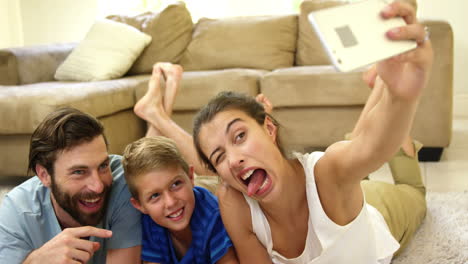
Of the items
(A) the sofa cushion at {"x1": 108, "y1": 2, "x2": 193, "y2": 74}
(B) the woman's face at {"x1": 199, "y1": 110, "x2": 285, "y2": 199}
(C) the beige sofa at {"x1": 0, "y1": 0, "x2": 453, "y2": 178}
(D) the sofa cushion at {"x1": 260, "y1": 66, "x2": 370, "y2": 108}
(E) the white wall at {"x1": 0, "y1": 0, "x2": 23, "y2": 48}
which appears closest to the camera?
(B) the woman's face at {"x1": 199, "y1": 110, "x2": 285, "y2": 199}

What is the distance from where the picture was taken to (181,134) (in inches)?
82.2

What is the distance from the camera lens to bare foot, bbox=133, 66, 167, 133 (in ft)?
7.21

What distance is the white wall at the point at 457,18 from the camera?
3.82m

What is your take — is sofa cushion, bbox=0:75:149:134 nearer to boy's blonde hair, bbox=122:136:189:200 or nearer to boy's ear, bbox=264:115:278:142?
boy's blonde hair, bbox=122:136:189:200

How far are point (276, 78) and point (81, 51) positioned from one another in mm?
1360

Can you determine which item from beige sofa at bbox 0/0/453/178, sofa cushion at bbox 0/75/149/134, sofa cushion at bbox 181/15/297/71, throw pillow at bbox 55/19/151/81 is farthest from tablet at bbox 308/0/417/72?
throw pillow at bbox 55/19/151/81

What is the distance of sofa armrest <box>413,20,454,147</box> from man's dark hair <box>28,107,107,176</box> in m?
1.82

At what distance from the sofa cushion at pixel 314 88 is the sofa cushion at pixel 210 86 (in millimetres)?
79

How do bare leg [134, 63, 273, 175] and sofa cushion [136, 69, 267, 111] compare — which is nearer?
bare leg [134, 63, 273, 175]

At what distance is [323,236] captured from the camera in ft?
4.09

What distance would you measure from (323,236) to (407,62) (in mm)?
574

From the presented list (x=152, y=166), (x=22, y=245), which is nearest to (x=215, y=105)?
(x=152, y=166)

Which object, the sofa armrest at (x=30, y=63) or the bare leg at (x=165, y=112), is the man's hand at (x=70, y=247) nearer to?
the bare leg at (x=165, y=112)

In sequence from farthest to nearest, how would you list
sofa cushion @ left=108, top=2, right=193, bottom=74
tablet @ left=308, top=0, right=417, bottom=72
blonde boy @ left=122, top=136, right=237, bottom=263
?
sofa cushion @ left=108, top=2, right=193, bottom=74, blonde boy @ left=122, top=136, right=237, bottom=263, tablet @ left=308, top=0, right=417, bottom=72
